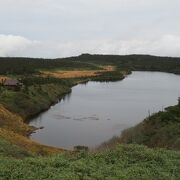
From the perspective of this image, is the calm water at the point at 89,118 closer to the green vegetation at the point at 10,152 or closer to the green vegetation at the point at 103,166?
the green vegetation at the point at 10,152

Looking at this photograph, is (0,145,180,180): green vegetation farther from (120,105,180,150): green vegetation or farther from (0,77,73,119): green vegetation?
(0,77,73,119): green vegetation

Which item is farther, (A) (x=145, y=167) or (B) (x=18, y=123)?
(B) (x=18, y=123)

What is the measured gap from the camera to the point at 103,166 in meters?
18.1

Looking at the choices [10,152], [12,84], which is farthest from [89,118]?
[10,152]

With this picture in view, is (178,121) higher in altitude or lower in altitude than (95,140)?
higher

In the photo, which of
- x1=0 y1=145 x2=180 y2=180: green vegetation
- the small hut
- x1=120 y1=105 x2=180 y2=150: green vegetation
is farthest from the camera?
the small hut

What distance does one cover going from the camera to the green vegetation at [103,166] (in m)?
16.3

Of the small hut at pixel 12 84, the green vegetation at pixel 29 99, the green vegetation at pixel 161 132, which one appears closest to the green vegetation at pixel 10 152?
the green vegetation at pixel 161 132

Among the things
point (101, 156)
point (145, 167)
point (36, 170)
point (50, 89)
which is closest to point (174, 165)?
point (145, 167)

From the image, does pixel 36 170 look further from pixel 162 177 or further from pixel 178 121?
pixel 178 121

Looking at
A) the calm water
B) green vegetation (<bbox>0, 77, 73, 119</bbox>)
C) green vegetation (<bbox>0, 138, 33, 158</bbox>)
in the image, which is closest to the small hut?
green vegetation (<bbox>0, 77, 73, 119</bbox>)

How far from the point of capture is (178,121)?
36.8 metres

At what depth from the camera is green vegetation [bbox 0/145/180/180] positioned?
16.3 m

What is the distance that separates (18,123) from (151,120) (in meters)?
16.9
